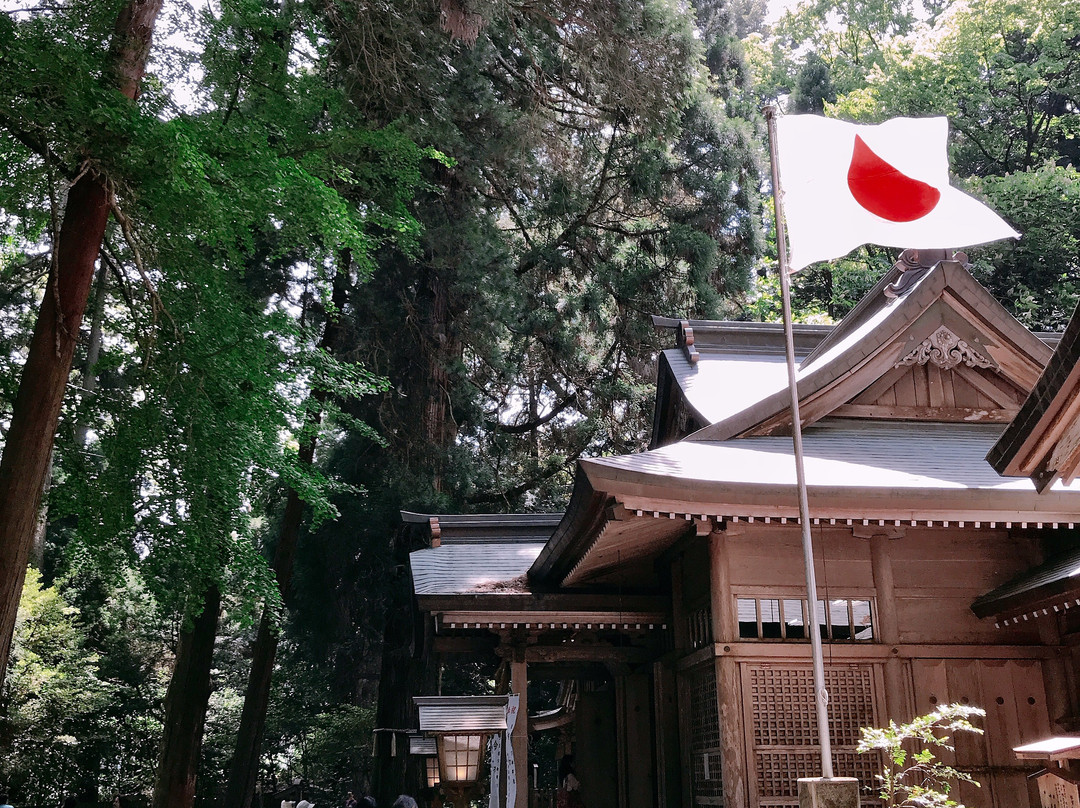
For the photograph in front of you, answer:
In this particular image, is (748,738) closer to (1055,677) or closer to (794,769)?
(794,769)

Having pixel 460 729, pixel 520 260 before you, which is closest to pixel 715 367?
pixel 460 729

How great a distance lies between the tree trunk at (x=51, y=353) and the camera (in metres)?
7.30

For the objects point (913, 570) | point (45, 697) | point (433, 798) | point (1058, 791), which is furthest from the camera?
point (45, 697)

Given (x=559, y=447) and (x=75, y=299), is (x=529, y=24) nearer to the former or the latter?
(x=559, y=447)

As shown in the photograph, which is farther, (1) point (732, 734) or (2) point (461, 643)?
(2) point (461, 643)

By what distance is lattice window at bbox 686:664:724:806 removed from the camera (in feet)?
28.6

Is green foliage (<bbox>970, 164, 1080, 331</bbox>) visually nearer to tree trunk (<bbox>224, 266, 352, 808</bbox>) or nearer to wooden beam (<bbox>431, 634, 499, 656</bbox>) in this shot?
tree trunk (<bbox>224, 266, 352, 808</bbox>)

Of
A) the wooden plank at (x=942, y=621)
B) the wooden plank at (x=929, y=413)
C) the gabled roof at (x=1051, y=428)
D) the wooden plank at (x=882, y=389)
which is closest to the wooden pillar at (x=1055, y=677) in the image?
the wooden plank at (x=942, y=621)

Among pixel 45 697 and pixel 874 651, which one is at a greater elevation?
pixel 874 651

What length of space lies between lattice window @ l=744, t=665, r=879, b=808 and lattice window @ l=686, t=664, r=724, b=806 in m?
0.45

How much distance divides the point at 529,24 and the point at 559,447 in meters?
8.84

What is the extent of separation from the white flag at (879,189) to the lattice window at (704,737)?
430 cm

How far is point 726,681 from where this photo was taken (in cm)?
824

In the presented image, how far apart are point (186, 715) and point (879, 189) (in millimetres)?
12491
